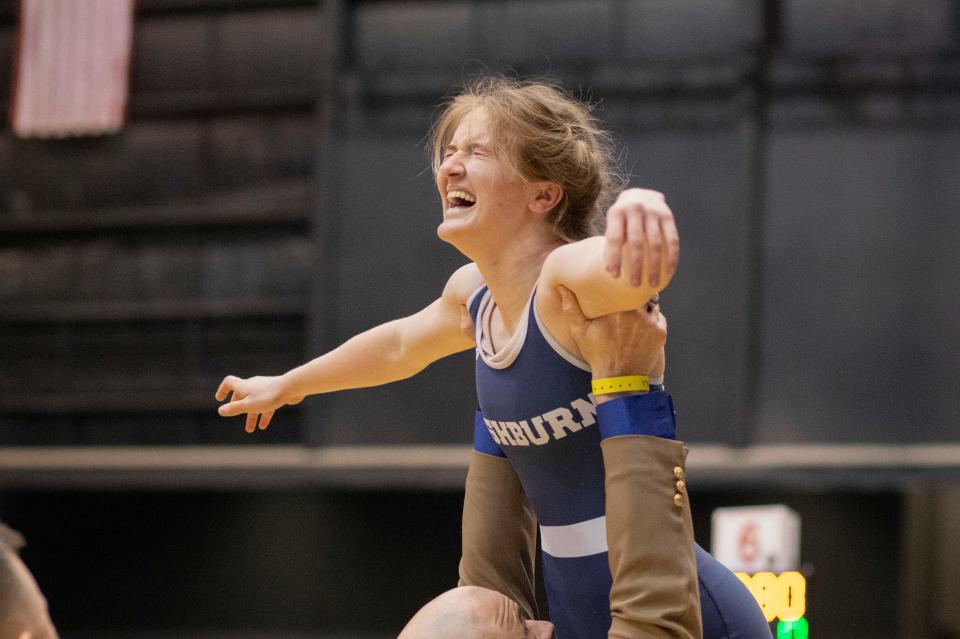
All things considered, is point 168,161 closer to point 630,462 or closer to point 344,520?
point 344,520

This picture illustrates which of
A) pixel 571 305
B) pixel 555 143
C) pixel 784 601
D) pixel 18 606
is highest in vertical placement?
pixel 555 143

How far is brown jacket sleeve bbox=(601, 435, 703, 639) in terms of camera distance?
5.85ft

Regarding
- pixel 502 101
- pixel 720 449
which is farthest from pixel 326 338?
pixel 502 101

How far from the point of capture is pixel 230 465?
9.29 metres

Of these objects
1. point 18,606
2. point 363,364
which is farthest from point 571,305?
point 18,606

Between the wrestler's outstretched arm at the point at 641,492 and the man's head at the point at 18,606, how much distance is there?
39.8 inches

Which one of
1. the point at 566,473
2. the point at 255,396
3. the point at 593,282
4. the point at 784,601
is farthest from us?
the point at 784,601

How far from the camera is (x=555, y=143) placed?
2.09 meters

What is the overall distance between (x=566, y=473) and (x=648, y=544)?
0.85 ft

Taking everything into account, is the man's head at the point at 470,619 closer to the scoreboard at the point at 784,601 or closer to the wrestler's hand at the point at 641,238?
the wrestler's hand at the point at 641,238

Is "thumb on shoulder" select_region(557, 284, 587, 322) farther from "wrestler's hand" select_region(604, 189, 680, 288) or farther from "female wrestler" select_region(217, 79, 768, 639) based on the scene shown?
"wrestler's hand" select_region(604, 189, 680, 288)

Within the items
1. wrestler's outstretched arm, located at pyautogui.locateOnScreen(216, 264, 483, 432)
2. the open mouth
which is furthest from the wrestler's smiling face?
wrestler's outstretched arm, located at pyautogui.locateOnScreen(216, 264, 483, 432)

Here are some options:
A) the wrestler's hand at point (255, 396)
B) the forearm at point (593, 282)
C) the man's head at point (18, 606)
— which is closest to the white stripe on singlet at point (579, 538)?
the forearm at point (593, 282)

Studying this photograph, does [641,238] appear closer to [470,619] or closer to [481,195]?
[481,195]
